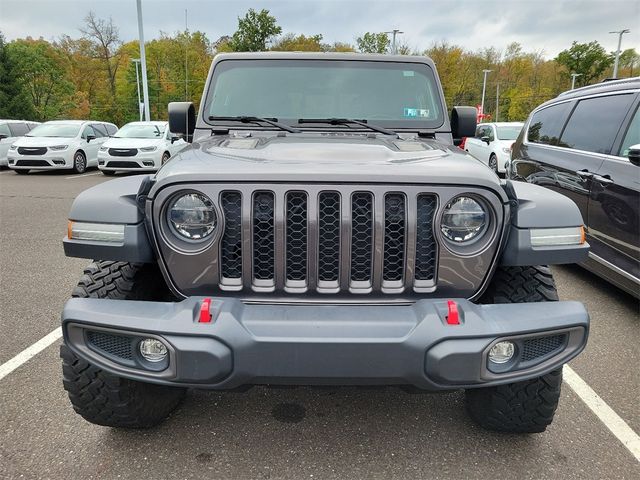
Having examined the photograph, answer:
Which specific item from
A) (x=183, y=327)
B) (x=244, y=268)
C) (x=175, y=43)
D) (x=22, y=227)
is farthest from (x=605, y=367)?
(x=175, y=43)

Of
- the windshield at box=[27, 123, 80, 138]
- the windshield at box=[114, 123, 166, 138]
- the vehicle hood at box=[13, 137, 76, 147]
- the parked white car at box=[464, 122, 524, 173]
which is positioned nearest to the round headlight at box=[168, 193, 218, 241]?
the parked white car at box=[464, 122, 524, 173]

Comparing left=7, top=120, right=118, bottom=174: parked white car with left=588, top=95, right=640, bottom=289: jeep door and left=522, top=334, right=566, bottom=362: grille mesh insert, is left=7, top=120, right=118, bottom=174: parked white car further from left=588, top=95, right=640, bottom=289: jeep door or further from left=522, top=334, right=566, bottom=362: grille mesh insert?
left=522, top=334, right=566, bottom=362: grille mesh insert

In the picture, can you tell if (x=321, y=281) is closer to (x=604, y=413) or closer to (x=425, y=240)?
(x=425, y=240)

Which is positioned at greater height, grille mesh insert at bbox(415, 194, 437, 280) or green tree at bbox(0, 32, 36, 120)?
green tree at bbox(0, 32, 36, 120)

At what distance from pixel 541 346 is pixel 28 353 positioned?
3119mm

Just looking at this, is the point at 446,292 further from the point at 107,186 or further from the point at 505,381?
the point at 107,186

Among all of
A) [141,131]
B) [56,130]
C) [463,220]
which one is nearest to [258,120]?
[463,220]

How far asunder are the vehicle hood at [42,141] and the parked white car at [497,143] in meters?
11.6

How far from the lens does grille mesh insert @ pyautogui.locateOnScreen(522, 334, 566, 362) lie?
1.98m

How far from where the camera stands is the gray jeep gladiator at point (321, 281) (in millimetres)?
1826

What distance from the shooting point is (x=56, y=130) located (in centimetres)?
1515

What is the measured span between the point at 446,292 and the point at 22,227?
7224 millimetres

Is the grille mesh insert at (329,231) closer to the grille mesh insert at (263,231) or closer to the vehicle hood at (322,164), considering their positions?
the vehicle hood at (322,164)

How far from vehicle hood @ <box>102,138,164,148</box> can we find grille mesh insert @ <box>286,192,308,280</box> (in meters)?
12.9
